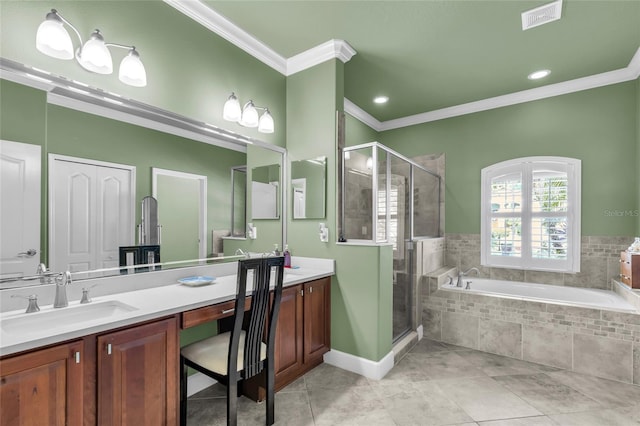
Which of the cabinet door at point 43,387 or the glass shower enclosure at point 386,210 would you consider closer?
the cabinet door at point 43,387

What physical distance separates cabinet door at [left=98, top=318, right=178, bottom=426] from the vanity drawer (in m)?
0.07

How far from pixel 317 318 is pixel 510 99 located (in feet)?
11.6

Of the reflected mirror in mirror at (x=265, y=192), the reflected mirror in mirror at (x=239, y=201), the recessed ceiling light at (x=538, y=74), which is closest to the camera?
the reflected mirror in mirror at (x=239, y=201)

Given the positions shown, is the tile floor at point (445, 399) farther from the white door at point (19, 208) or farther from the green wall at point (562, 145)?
the green wall at point (562, 145)

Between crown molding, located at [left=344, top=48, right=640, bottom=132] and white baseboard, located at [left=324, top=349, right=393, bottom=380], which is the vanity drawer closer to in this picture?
white baseboard, located at [left=324, top=349, right=393, bottom=380]

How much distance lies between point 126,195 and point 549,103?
14.5 ft

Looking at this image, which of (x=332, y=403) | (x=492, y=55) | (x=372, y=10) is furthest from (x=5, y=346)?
(x=492, y=55)

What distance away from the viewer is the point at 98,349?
1285 millimetres

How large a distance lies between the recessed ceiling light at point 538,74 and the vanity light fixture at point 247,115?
2.81 m

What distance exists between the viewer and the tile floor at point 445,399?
199cm

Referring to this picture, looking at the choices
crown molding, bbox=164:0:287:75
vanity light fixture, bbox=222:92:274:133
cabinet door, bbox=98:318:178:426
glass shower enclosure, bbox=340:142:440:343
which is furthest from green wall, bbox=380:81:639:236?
cabinet door, bbox=98:318:178:426

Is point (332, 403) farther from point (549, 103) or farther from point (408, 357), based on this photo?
point (549, 103)

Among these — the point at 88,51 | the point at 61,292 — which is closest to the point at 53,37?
the point at 88,51

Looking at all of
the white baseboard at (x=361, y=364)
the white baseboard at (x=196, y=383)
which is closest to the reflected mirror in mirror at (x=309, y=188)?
the white baseboard at (x=361, y=364)
